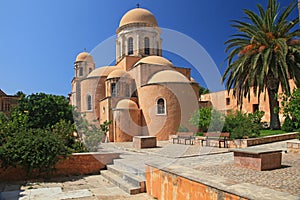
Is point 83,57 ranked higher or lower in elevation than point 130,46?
higher

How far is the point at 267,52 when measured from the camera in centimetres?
1405

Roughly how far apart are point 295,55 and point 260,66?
2270 millimetres

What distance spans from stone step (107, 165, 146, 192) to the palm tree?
33.2 ft

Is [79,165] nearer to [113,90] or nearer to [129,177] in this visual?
[129,177]

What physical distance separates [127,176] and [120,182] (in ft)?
0.85

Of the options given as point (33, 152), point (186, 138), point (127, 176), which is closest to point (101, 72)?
point (186, 138)

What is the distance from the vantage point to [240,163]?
20.3 feet

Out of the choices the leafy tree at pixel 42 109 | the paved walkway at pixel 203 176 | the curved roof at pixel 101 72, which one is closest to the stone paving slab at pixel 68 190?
the paved walkway at pixel 203 176

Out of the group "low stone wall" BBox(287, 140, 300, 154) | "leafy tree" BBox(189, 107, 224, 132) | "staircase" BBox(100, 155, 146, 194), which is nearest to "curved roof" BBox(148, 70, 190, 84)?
"leafy tree" BBox(189, 107, 224, 132)

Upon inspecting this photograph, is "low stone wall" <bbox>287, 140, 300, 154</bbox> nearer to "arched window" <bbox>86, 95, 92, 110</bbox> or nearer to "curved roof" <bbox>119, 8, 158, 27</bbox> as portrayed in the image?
"arched window" <bbox>86, 95, 92, 110</bbox>

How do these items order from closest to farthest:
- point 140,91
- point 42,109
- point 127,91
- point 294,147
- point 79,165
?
point 294,147 → point 79,165 → point 42,109 → point 140,91 → point 127,91

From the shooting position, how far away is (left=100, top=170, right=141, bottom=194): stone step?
611 cm

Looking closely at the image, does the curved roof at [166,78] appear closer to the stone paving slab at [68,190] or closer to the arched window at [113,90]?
the arched window at [113,90]

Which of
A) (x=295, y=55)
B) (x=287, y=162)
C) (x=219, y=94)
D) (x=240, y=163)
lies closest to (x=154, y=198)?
(x=240, y=163)
